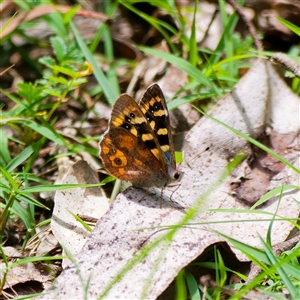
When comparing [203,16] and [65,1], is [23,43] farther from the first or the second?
[203,16]

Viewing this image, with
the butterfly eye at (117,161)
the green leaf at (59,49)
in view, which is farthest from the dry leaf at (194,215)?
the green leaf at (59,49)

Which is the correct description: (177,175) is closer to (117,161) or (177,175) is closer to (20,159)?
(117,161)

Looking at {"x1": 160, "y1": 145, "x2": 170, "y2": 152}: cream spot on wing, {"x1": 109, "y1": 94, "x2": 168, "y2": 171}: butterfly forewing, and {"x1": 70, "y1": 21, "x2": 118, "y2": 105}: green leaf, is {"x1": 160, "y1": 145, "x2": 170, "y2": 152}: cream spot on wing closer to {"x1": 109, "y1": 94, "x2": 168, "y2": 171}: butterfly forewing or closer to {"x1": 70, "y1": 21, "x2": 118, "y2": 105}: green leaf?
{"x1": 109, "y1": 94, "x2": 168, "y2": 171}: butterfly forewing

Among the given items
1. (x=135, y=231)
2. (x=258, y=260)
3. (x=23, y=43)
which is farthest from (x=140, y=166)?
(x=23, y=43)

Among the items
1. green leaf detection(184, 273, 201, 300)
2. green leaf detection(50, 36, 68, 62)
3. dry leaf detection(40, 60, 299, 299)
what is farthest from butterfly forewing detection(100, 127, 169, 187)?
green leaf detection(50, 36, 68, 62)

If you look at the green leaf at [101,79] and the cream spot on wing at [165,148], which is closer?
the cream spot on wing at [165,148]

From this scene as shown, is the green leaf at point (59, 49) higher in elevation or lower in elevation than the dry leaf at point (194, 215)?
higher

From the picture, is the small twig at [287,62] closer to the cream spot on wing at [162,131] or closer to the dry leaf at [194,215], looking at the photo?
the dry leaf at [194,215]

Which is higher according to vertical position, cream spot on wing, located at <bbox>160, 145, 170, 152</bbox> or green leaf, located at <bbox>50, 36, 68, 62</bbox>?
green leaf, located at <bbox>50, 36, 68, 62</bbox>

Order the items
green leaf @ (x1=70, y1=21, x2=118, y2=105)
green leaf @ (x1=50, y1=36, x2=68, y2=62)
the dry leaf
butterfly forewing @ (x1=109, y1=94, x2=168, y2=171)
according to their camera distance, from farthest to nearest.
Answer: green leaf @ (x1=70, y1=21, x2=118, y2=105), green leaf @ (x1=50, y1=36, x2=68, y2=62), butterfly forewing @ (x1=109, y1=94, x2=168, y2=171), the dry leaf
